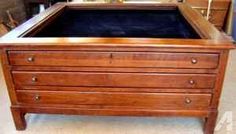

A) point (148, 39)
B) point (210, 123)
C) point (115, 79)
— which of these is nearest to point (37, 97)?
point (115, 79)

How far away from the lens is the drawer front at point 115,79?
64.2 inches

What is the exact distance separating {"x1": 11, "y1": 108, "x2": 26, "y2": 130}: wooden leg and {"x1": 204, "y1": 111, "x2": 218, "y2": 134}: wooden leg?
129 cm

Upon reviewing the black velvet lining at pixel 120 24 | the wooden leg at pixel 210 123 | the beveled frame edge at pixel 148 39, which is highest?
the beveled frame edge at pixel 148 39

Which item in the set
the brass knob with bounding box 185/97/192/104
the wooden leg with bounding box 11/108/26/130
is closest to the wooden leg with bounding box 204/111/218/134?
the brass knob with bounding box 185/97/192/104

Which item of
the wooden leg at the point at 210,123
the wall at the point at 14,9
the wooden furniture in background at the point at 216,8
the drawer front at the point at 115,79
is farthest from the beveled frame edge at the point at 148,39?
the wall at the point at 14,9

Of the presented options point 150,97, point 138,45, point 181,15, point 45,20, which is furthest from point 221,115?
point 45,20

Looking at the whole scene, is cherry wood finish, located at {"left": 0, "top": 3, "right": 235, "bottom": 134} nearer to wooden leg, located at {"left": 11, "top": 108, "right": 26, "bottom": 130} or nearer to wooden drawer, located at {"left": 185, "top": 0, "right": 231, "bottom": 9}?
wooden leg, located at {"left": 11, "top": 108, "right": 26, "bottom": 130}

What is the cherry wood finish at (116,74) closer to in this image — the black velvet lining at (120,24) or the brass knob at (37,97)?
the brass knob at (37,97)

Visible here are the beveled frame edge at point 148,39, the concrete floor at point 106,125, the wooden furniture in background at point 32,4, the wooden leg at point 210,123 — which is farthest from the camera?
the wooden furniture in background at point 32,4

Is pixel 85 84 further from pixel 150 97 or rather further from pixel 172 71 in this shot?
pixel 172 71

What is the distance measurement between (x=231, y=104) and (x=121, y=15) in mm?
1232

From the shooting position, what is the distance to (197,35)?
5.66 feet

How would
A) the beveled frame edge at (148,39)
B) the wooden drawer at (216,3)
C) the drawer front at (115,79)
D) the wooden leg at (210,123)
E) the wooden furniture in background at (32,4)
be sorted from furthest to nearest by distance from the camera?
the wooden furniture in background at (32,4), the wooden drawer at (216,3), the wooden leg at (210,123), the drawer front at (115,79), the beveled frame edge at (148,39)

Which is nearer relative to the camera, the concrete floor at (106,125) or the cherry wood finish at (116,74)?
the cherry wood finish at (116,74)
